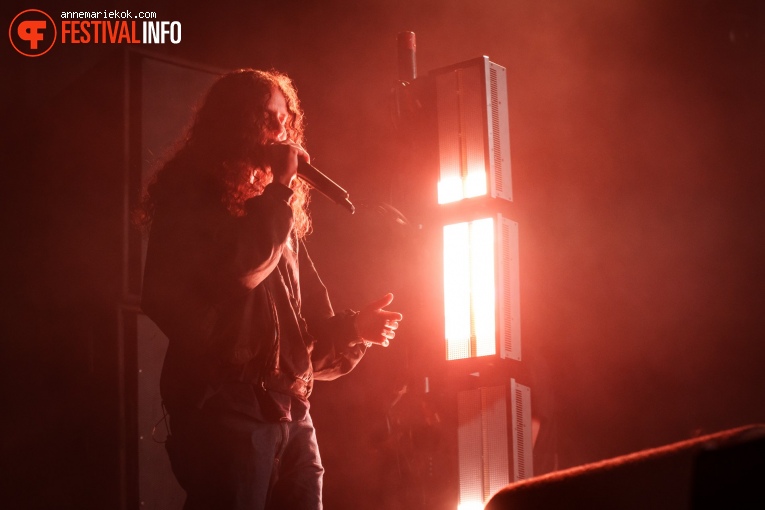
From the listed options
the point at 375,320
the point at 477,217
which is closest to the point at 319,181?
the point at 375,320

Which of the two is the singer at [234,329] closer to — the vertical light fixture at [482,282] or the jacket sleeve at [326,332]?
the jacket sleeve at [326,332]

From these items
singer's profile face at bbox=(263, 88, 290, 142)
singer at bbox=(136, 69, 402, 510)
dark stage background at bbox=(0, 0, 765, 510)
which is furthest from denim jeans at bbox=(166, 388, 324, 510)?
dark stage background at bbox=(0, 0, 765, 510)

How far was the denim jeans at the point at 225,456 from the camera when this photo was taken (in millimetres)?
1582

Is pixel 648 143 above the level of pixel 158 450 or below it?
above

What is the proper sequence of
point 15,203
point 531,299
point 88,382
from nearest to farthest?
1. point 88,382
2. point 15,203
3. point 531,299

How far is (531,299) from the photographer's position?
332cm

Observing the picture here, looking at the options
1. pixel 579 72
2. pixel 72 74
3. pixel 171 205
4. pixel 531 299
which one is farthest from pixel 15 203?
pixel 579 72

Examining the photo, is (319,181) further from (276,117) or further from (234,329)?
(234,329)

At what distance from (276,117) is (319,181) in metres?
0.21

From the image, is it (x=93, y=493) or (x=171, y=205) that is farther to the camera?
(x=93, y=493)

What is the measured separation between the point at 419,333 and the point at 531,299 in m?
1.07

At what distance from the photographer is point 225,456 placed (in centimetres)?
158

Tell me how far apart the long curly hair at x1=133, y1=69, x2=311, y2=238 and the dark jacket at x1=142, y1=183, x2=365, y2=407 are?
5cm

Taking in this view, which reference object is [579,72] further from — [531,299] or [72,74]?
[72,74]
